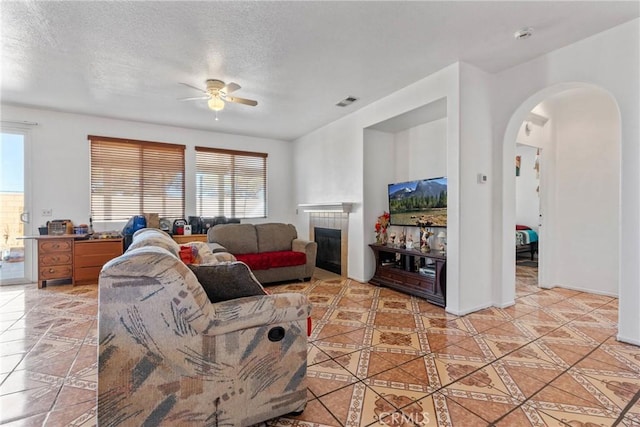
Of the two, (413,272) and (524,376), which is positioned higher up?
(413,272)

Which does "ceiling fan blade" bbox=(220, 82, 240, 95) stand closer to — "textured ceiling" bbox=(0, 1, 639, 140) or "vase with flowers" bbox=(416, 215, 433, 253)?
"textured ceiling" bbox=(0, 1, 639, 140)

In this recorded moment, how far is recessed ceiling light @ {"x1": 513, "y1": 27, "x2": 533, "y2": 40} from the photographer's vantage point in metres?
2.67

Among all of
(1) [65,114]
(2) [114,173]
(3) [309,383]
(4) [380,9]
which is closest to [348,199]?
(4) [380,9]

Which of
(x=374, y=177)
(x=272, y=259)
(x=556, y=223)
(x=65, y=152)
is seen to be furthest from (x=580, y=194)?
(x=65, y=152)

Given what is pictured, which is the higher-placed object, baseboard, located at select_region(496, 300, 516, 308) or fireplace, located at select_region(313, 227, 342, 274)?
fireplace, located at select_region(313, 227, 342, 274)

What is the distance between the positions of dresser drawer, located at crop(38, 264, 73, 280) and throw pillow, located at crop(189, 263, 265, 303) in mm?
4298

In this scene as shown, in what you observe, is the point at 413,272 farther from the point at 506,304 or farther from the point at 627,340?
the point at 627,340

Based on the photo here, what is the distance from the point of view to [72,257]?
466 cm

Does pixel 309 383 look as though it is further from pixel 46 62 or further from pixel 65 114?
pixel 65 114

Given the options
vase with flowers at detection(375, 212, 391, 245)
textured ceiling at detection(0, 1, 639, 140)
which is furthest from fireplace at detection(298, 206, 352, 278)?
textured ceiling at detection(0, 1, 639, 140)

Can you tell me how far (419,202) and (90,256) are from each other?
5097 mm

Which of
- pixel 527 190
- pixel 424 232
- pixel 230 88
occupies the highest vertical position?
pixel 230 88

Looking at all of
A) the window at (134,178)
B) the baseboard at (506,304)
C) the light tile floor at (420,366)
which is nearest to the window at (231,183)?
the window at (134,178)

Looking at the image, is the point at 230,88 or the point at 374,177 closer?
the point at 230,88
